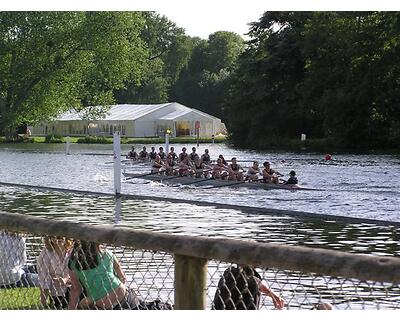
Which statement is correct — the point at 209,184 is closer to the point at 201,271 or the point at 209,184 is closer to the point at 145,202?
the point at 145,202

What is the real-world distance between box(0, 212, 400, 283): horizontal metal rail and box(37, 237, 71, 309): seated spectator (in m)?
1.07

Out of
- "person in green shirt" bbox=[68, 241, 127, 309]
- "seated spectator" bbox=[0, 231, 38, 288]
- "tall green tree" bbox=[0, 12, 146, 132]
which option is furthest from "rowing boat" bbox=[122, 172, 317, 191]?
"person in green shirt" bbox=[68, 241, 127, 309]

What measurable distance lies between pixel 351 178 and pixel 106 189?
9524 mm

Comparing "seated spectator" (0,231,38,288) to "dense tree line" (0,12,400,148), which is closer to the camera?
"seated spectator" (0,231,38,288)

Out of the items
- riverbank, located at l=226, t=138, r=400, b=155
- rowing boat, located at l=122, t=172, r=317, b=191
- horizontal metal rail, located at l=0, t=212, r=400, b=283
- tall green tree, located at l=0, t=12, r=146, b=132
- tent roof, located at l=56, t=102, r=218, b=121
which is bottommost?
rowing boat, located at l=122, t=172, r=317, b=191

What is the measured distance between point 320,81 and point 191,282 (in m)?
53.7

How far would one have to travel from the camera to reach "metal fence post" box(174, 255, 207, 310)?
3.42 meters

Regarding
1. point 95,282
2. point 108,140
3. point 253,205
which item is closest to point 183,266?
point 95,282

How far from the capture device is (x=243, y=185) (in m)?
27.9

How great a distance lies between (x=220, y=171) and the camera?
29484mm

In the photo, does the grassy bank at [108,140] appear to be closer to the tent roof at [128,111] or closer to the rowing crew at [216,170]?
the tent roof at [128,111]

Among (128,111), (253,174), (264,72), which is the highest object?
(264,72)

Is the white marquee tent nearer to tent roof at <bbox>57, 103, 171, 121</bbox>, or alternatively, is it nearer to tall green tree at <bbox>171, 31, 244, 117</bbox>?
tent roof at <bbox>57, 103, 171, 121</bbox>

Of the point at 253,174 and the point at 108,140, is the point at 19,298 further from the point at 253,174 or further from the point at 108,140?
the point at 108,140
